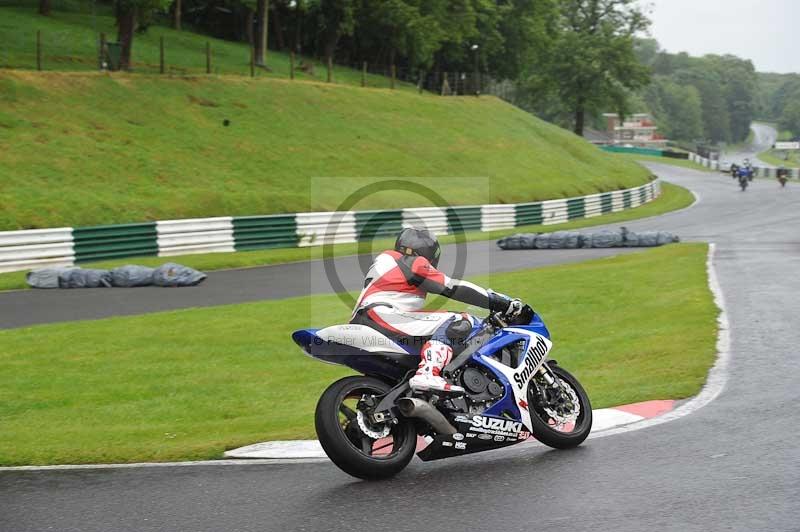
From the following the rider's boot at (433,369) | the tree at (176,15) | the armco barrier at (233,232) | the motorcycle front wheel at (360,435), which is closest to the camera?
the motorcycle front wheel at (360,435)

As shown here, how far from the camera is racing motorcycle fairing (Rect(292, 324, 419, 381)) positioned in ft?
21.4

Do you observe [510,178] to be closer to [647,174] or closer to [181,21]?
[647,174]

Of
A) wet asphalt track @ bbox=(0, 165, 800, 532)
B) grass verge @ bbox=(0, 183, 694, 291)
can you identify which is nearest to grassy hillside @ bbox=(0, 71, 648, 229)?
grass verge @ bbox=(0, 183, 694, 291)

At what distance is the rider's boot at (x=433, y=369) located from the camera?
6555 millimetres

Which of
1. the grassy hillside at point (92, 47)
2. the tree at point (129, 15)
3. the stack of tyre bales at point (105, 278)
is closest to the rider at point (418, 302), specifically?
the stack of tyre bales at point (105, 278)

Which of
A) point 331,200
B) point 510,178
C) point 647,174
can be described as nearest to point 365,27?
point 647,174

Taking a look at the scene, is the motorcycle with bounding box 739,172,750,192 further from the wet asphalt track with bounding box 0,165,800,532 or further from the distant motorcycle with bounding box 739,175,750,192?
the wet asphalt track with bounding box 0,165,800,532

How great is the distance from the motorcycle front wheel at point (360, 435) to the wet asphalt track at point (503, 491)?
15 cm

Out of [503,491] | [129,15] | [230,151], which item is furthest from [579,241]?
[129,15]

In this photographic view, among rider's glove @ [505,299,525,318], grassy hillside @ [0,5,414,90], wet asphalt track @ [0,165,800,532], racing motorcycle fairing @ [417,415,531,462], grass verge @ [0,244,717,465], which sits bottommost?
grass verge @ [0,244,717,465]

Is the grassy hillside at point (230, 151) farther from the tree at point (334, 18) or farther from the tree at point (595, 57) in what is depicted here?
the tree at point (595, 57)

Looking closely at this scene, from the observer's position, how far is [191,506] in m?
5.96

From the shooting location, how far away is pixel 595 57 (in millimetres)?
83938

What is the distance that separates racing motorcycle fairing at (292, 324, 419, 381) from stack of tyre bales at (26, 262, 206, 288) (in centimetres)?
1369
